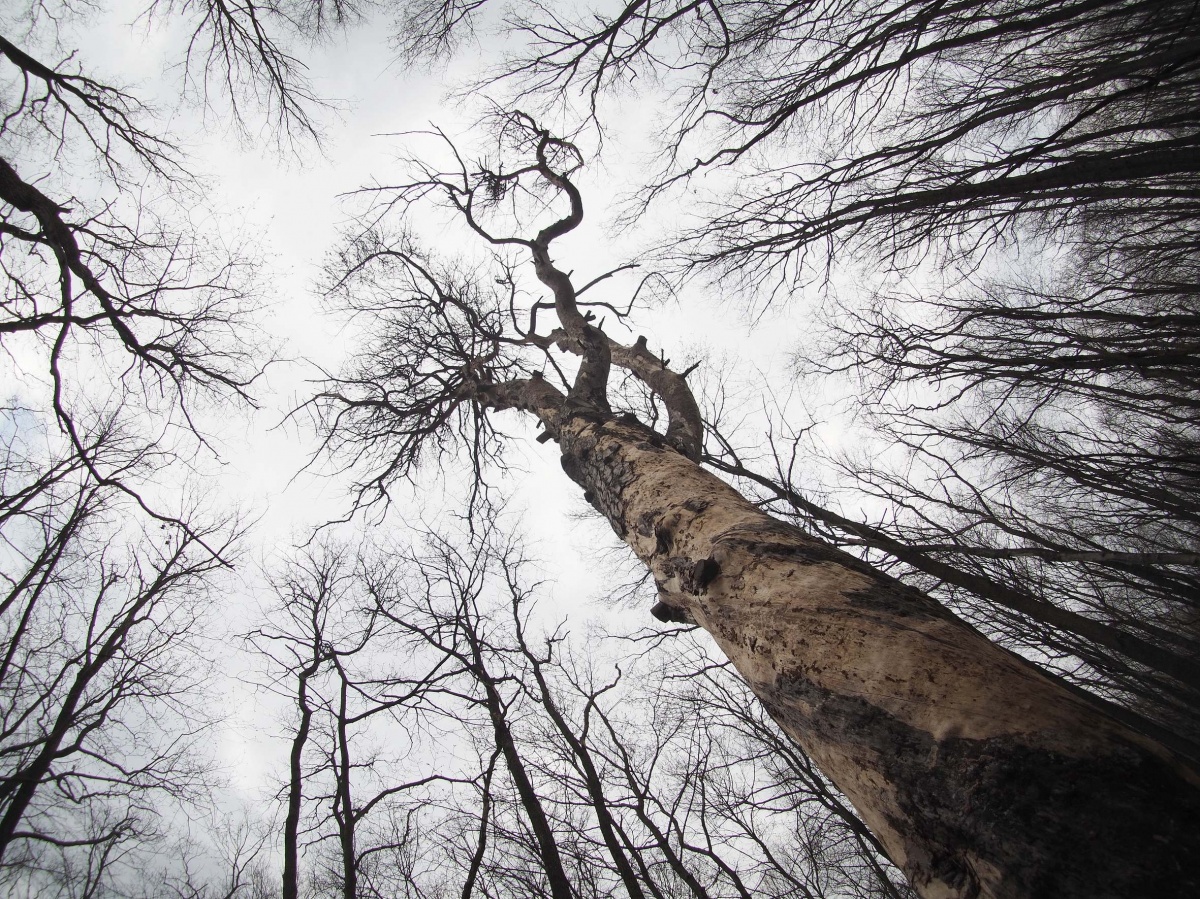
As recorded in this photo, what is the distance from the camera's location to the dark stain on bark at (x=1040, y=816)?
0.53 m

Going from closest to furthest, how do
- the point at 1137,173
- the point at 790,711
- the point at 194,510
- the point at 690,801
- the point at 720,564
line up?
the point at 790,711, the point at 720,564, the point at 1137,173, the point at 690,801, the point at 194,510

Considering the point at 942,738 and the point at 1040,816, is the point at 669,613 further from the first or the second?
the point at 1040,816

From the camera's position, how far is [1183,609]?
5598 mm

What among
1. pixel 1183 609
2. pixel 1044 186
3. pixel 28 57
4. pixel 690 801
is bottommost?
pixel 1183 609

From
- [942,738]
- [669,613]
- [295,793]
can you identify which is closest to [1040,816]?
[942,738]

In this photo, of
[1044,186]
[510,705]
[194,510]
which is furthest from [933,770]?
[194,510]

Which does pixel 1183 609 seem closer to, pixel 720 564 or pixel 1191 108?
pixel 1191 108

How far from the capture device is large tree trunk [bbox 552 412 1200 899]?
559 mm

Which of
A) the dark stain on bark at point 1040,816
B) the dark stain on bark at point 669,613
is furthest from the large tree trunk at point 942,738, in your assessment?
the dark stain on bark at point 669,613

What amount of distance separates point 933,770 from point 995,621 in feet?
17.5

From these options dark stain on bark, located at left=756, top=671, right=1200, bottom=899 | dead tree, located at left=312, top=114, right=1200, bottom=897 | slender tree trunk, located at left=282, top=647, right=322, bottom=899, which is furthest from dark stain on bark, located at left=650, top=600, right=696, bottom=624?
slender tree trunk, located at left=282, top=647, right=322, bottom=899

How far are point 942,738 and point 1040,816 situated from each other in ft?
→ 0.45

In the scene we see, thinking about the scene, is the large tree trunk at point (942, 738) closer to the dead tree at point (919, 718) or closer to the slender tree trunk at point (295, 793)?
the dead tree at point (919, 718)

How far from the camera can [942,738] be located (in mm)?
732
